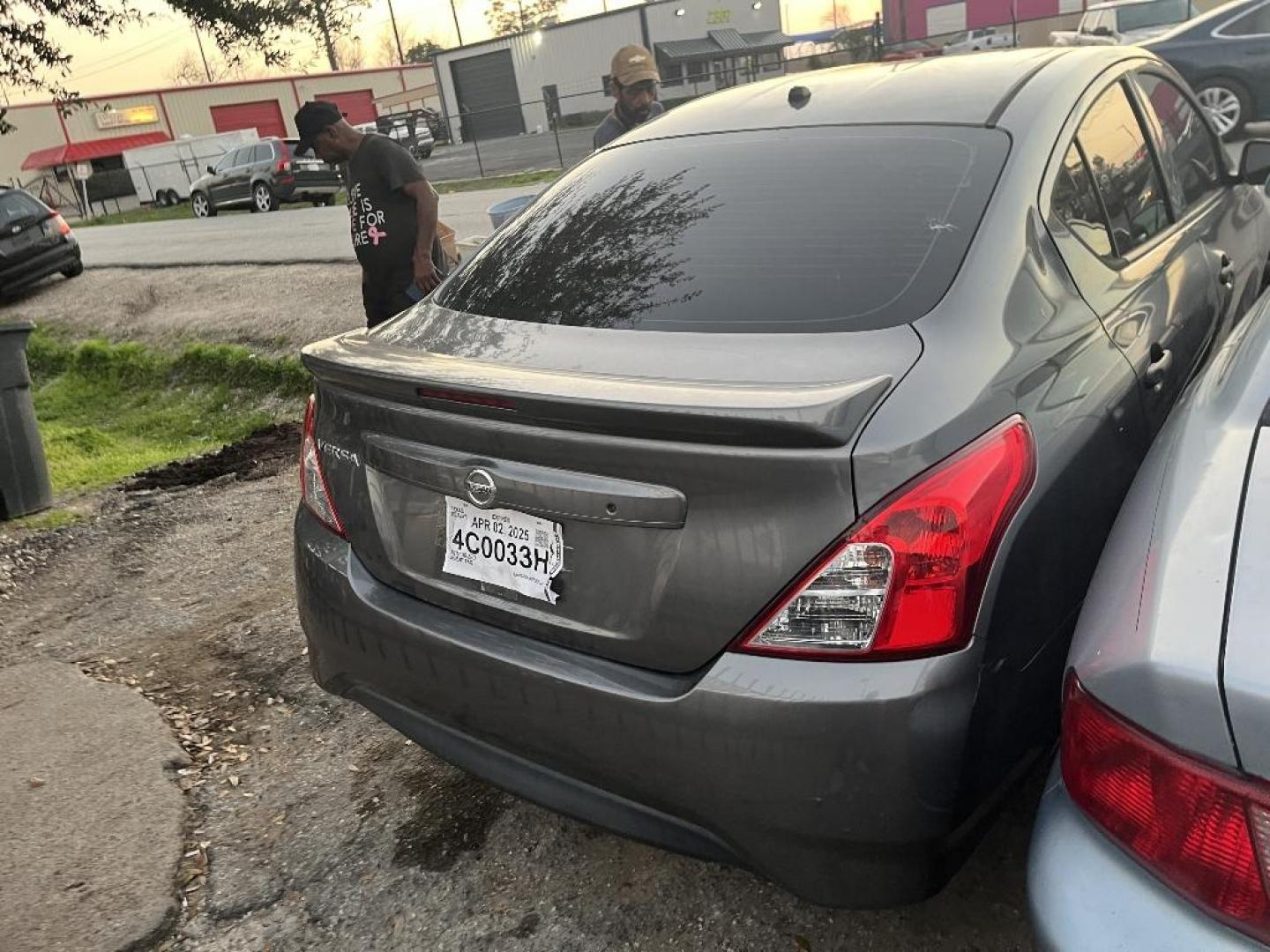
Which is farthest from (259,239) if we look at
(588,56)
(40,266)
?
(588,56)

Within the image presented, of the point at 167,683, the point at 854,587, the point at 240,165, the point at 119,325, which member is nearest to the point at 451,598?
the point at 854,587

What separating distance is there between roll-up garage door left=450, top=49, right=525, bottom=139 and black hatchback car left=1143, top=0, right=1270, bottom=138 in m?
35.0

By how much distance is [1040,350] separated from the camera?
1912mm

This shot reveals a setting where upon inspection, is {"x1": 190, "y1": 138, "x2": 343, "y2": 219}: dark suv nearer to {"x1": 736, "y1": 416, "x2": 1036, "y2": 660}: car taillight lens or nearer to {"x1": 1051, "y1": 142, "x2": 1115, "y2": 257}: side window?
{"x1": 1051, "y1": 142, "x2": 1115, "y2": 257}: side window

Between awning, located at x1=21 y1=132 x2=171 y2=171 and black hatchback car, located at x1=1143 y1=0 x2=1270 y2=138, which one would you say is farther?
awning, located at x1=21 y1=132 x2=171 y2=171

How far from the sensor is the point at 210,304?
1068cm

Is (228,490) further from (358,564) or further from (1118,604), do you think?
(1118,604)

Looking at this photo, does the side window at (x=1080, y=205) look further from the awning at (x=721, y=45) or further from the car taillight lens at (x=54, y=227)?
the awning at (x=721, y=45)

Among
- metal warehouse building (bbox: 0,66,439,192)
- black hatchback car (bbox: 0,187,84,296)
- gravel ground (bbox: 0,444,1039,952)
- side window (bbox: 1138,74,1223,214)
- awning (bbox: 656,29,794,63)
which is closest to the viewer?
gravel ground (bbox: 0,444,1039,952)

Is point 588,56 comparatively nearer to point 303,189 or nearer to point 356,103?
point 356,103

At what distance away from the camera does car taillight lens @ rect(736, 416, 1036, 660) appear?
→ 5.29 ft

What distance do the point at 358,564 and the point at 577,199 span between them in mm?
1159

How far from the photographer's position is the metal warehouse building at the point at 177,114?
50.4 meters

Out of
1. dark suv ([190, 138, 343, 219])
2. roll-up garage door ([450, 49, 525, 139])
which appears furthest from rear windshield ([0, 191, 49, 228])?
roll-up garage door ([450, 49, 525, 139])
